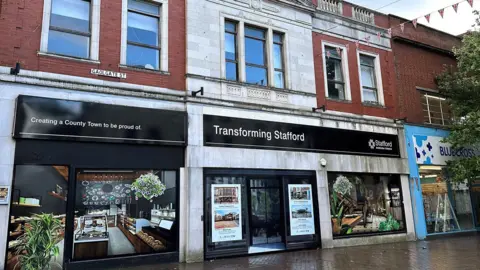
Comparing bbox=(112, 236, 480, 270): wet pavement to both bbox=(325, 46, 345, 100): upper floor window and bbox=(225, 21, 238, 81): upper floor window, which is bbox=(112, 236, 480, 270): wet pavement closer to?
bbox=(225, 21, 238, 81): upper floor window

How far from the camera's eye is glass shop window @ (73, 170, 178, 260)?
30.6 feet

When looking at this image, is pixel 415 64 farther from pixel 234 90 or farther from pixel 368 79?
pixel 234 90

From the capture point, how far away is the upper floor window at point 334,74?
14.9 metres

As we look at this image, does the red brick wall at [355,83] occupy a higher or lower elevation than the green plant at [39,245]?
higher

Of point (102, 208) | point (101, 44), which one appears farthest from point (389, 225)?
point (101, 44)

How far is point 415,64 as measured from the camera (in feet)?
57.2

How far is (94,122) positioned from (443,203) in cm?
1487

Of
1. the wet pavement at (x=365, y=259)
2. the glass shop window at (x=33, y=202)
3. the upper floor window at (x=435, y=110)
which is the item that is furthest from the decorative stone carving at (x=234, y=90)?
the upper floor window at (x=435, y=110)

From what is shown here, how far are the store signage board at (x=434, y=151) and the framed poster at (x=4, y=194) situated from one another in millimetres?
14983

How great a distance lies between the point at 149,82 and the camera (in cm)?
1083

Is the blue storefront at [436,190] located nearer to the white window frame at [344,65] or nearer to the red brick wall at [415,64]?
the red brick wall at [415,64]

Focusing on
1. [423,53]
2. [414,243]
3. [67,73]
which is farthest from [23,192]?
[423,53]

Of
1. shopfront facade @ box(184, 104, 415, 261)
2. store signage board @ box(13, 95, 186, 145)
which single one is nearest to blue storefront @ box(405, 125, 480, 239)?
shopfront facade @ box(184, 104, 415, 261)

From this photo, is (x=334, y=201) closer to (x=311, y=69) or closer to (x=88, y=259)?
(x=311, y=69)
